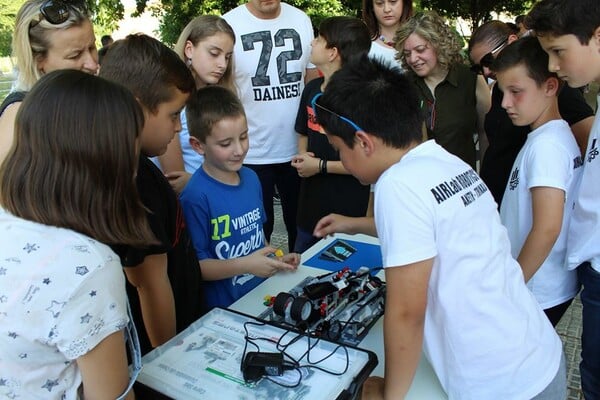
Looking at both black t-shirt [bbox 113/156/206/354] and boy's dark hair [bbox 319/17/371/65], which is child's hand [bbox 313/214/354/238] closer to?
black t-shirt [bbox 113/156/206/354]

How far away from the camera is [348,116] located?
1118mm

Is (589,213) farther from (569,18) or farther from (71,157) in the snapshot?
(71,157)

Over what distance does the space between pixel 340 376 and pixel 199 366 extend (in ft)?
1.06

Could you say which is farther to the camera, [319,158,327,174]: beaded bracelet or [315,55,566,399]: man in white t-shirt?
[319,158,327,174]: beaded bracelet

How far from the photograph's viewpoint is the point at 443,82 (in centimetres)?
250

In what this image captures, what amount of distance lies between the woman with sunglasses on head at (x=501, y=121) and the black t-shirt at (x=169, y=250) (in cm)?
131

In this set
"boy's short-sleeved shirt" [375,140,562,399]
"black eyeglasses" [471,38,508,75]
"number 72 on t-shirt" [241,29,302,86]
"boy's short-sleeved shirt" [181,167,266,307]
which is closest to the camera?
"boy's short-sleeved shirt" [375,140,562,399]

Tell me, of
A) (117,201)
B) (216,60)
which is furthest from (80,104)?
(216,60)

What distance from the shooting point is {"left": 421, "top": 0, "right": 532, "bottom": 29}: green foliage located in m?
13.6

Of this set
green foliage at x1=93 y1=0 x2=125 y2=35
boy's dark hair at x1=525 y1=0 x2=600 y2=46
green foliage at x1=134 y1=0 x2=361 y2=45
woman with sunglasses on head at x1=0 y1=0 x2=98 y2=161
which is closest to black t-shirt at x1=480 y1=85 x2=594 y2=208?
boy's dark hair at x1=525 y1=0 x2=600 y2=46

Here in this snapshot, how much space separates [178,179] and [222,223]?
329mm

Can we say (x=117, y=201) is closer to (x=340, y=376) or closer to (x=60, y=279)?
(x=60, y=279)

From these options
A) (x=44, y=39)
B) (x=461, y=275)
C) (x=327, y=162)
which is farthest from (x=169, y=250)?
(x=327, y=162)

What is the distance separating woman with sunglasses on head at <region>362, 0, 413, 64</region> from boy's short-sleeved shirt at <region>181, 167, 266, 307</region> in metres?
1.53
